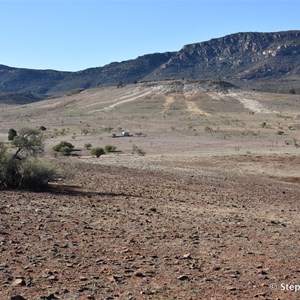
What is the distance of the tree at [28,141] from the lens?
17.8m

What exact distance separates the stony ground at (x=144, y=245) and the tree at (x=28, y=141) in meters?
2.20

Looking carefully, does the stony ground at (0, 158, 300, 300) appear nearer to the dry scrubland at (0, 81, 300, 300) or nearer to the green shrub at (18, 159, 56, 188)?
the dry scrubland at (0, 81, 300, 300)

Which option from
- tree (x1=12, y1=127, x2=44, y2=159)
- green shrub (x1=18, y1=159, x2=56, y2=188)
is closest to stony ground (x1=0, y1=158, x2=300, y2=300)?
green shrub (x1=18, y1=159, x2=56, y2=188)

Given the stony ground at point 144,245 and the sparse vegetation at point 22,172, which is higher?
the sparse vegetation at point 22,172

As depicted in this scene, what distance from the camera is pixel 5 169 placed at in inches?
627

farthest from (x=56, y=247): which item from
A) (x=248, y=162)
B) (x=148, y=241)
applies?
(x=248, y=162)

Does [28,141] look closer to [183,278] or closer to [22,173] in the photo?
[22,173]

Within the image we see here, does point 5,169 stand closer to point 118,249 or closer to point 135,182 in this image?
point 135,182

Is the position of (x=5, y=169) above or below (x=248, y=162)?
above

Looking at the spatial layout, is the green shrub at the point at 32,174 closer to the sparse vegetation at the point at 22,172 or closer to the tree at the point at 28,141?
the sparse vegetation at the point at 22,172

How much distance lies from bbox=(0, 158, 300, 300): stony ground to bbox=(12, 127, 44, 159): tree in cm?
220

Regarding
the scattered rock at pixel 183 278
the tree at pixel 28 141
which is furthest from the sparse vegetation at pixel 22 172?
the scattered rock at pixel 183 278

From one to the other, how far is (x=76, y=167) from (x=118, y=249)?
13.6m

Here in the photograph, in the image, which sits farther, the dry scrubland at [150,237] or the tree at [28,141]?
the tree at [28,141]
